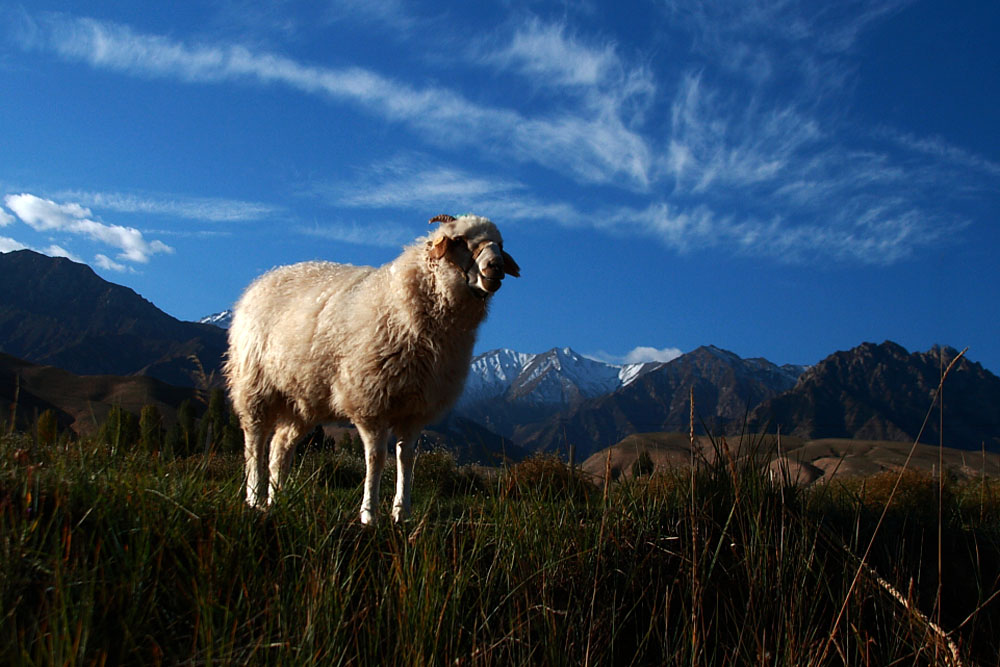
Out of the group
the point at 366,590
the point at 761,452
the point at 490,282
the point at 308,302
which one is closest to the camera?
the point at 366,590

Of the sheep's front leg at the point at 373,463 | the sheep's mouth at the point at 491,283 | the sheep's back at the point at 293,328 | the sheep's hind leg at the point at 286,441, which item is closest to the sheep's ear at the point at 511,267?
the sheep's mouth at the point at 491,283

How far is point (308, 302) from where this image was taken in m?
8.15

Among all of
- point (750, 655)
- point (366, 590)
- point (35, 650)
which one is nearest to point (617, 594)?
point (750, 655)

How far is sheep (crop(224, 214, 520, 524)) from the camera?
7164 millimetres

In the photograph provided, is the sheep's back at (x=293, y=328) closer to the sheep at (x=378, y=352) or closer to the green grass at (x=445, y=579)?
the sheep at (x=378, y=352)

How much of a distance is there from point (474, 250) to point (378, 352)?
1390 millimetres

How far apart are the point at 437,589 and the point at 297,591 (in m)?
0.81

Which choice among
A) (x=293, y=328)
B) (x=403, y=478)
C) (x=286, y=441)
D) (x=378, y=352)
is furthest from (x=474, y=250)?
(x=286, y=441)

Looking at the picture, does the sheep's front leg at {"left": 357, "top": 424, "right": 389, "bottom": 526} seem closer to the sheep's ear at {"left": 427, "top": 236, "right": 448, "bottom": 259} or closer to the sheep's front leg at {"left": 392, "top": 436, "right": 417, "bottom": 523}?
the sheep's front leg at {"left": 392, "top": 436, "right": 417, "bottom": 523}

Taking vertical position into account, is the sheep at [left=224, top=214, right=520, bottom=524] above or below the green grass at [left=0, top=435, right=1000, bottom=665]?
above

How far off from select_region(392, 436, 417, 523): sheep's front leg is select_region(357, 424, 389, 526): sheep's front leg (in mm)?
173

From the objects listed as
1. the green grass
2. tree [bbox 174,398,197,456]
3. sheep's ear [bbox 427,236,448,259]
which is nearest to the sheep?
sheep's ear [bbox 427,236,448,259]

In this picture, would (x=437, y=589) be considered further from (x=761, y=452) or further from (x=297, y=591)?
(x=761, y=452)

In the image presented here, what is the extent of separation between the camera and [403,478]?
7.00m
